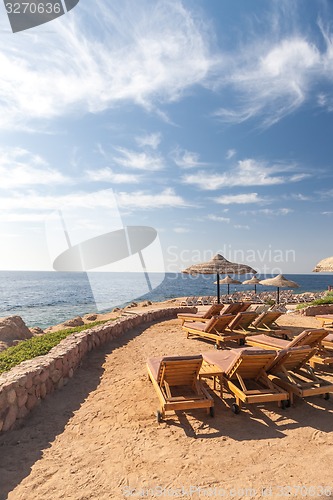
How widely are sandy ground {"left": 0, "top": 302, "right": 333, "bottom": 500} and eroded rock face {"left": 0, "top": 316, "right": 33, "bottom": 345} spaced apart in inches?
334

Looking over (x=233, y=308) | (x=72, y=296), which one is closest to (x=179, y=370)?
(x=233, y=308)

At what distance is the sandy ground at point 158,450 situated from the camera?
109 inches

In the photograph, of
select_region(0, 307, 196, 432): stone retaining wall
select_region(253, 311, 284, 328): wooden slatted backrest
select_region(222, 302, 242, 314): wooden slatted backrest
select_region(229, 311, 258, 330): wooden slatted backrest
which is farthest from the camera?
select_region(222, 302, 242, 314): wooden slatted backrest

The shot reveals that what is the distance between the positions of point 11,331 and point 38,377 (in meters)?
9.00

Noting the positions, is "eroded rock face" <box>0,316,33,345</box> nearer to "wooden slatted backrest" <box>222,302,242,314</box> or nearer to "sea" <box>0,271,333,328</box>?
"wooden slatted backrest" <box>222,302,242,314</box>

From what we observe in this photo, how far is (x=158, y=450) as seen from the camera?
3359mm

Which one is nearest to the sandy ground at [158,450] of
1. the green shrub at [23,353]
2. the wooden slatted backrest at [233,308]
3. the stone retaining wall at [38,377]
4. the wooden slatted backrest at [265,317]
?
the stone retaining wall at [38,377]

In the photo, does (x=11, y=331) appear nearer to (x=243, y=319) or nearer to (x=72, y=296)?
(x=243, y=319)

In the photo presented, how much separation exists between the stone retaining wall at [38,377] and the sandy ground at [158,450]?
0.60 feet

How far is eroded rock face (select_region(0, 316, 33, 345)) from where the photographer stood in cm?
1192

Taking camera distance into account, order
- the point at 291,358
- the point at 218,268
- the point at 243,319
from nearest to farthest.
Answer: the point at 291,358 < the point at 243,319 < the point at 218,268

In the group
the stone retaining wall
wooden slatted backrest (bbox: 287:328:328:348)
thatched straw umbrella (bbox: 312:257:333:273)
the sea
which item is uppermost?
thatched straw umbrella (bbox: 312:257:333:273)

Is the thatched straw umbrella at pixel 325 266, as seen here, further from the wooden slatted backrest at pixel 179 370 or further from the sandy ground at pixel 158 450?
the wooden slatted backrest at pixel 179 370

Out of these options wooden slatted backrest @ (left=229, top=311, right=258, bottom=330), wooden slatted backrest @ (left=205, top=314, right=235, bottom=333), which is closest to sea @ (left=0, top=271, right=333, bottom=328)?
wooden slatted backrest @ (left=229, top=311, right=258, bottom=330)
